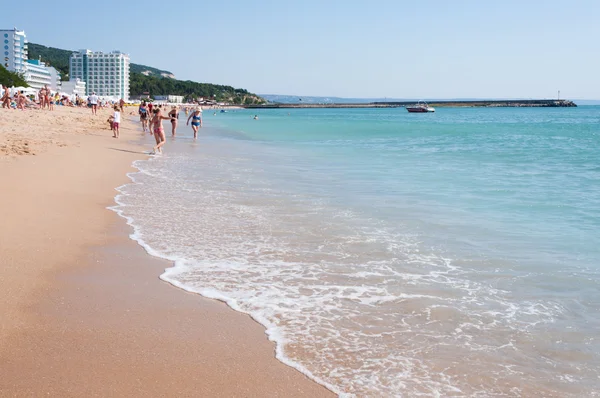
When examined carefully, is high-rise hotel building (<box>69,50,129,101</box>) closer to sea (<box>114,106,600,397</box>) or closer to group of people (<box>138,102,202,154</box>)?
group of people (<box>138,102,202,154</box>)

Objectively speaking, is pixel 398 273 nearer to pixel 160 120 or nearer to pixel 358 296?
pixel 358 296

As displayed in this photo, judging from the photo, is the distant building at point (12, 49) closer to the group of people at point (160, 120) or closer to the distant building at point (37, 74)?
the distant building at point (37, 74)

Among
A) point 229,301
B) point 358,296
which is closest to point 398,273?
point 358,296

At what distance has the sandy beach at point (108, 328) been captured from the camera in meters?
3.38

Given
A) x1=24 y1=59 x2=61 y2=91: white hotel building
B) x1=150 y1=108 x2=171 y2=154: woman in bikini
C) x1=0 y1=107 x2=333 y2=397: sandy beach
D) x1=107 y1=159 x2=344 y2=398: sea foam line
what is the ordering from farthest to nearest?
1. x1=24 y1=59 x2=61 y2=91: white hotel building
2. x1=150 y1=108 x2=171 y2=154: woman in bikini
3. x1=107 y1=159 x2=344 y2=398: sea foam line
4. x1=0 y1=107 x2=333 y2=397: sandy beach

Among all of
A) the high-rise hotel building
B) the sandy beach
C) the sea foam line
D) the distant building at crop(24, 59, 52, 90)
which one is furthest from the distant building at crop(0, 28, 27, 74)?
the sandy beach

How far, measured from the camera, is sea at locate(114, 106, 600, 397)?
12.6 ft

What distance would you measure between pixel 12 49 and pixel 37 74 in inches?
531

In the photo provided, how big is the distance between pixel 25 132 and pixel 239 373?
58.5ft

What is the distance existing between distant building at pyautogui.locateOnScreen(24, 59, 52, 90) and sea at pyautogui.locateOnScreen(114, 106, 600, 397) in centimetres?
14244

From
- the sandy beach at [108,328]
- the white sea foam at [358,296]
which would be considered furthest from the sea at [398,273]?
the sandy beach at [108,328]

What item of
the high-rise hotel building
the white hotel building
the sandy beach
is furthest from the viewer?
the high-rise hotel building

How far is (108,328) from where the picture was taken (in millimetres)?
4148

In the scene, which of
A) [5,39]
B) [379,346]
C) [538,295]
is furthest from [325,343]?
[5,39]
